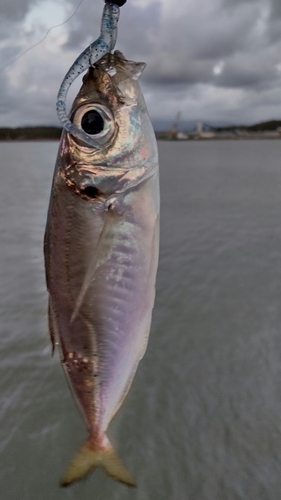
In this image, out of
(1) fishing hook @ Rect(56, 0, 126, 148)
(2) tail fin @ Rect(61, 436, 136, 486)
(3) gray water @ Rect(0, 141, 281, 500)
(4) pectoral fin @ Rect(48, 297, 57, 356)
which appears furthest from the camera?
(3) gray water @ Rect(0, 141, 281, 500)

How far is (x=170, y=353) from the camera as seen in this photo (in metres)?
5.75

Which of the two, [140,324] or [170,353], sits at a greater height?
[140,324]

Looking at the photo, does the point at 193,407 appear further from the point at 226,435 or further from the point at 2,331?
the point at 2,331

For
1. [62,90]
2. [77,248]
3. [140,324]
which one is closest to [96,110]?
[62,90]

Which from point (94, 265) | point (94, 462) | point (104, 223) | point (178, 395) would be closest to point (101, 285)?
point (94, 265)

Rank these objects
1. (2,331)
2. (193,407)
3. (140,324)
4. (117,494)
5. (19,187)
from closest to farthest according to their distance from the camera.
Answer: (140,324) < (117,494) < (193,407) < (2,331) < (19,187)

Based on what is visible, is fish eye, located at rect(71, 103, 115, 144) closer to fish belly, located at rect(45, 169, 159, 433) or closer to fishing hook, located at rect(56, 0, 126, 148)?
fishing hook, located at rect(56, 0, 126, 148)

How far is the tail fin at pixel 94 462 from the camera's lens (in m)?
1.91

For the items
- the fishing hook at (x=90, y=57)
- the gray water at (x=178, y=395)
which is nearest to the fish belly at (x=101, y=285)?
the fishing hook at (x=90, y=57)

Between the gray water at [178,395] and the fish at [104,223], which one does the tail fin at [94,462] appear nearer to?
the fish at [104,223]

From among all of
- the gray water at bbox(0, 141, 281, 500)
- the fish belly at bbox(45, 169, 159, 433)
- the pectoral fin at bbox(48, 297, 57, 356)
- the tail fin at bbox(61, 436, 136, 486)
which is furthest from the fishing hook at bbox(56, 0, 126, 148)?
the gray water at bbox(0, 141, 281, 500)

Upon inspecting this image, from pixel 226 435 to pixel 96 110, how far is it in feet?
12.6

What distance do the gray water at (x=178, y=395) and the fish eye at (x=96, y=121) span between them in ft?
11.0

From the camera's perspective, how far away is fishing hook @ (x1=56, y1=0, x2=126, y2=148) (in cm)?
162
